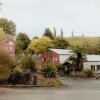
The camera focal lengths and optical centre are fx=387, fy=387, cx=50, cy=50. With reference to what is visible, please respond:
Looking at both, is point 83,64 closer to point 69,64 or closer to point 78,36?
point 69,64

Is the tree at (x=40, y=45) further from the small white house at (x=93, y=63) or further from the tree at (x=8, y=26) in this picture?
the small white house at (x=93, y=63)

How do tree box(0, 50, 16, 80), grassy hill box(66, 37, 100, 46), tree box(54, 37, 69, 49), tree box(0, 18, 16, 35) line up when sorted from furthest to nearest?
grassy hill box(66, 37, 100, 46)
tree box(0, 18, 16, 35)
tree box(54, 37, 69, 49)
tree box(0, 50, 16, 80)

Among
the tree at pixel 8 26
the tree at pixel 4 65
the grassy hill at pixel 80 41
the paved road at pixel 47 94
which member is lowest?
the paved road at pixel 47 94

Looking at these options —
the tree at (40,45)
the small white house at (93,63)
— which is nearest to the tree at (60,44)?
the tree at (40,45)

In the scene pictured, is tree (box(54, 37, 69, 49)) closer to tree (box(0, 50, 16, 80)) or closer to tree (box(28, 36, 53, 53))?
tree (box(28, 36, 53, 53))

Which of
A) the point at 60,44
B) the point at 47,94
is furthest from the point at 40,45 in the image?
the point at 47,94

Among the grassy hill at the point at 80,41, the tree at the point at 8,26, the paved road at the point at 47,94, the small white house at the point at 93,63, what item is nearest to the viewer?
the paved road at the point at 47,94

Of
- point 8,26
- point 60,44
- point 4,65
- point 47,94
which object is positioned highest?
point 8,26

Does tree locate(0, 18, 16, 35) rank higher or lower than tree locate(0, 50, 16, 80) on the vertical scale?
higher

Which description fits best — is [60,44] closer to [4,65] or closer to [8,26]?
[8,26]

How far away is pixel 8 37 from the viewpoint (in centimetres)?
8662

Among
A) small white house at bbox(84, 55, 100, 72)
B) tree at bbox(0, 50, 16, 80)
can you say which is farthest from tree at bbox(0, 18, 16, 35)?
tree at bbox(0, 50, 16, 80)

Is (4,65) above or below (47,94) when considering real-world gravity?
above

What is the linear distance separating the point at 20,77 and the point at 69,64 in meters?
38.7
